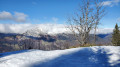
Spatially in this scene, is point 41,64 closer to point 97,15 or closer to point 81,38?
point 81,38

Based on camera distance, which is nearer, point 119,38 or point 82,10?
point 82,10

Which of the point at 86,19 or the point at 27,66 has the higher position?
the point at 86,19

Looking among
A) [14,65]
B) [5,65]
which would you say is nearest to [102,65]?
[14,65]

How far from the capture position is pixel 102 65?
12.7ft

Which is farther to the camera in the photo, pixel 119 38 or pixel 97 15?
pixel 119 38

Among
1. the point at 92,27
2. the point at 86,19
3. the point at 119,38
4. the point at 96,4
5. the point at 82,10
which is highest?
the point at 96,4

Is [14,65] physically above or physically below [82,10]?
A: below

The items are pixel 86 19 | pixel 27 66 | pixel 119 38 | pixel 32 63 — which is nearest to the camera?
pixel 27 66

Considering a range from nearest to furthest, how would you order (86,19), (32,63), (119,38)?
1. (32,63)
2. (86,19)
3. (119,38)

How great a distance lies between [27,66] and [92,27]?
12.3 meters

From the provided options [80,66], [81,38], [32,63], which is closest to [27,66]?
[32,63]

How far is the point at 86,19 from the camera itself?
46.4ft

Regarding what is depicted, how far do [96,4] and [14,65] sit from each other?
1424 cm

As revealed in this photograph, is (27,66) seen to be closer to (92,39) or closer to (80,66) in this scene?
(80,66)
